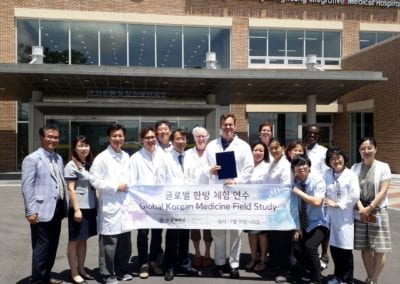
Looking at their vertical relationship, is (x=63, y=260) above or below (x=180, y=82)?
below

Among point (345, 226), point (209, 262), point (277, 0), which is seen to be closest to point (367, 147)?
point (345, 226)

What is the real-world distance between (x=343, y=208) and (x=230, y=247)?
1589 mm

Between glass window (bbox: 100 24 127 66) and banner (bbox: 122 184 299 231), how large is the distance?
17.4 m

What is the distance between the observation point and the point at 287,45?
23.5m

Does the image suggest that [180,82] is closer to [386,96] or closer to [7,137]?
[386,96]

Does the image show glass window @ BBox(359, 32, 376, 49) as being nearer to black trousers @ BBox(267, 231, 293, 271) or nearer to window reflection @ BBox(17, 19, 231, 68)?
window reflection @ BBox(17, 19, 231, 68)

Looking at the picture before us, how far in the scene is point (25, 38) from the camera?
21297 millimetres

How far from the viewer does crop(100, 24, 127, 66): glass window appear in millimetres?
21578

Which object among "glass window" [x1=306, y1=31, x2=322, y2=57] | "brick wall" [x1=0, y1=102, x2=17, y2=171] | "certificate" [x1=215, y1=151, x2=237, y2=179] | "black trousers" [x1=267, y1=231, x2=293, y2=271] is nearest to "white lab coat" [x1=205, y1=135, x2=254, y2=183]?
"certificate" [x1=215, y1=151, x2=237, y2=179]

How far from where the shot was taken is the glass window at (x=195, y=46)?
877 inches

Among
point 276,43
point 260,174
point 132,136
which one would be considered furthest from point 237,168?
point 276,43

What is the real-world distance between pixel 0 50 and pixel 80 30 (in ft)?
14.2

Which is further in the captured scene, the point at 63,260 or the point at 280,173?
the point at 63,260

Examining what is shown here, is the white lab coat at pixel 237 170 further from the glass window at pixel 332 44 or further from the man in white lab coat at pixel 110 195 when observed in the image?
the glass window at pixel 332 44
